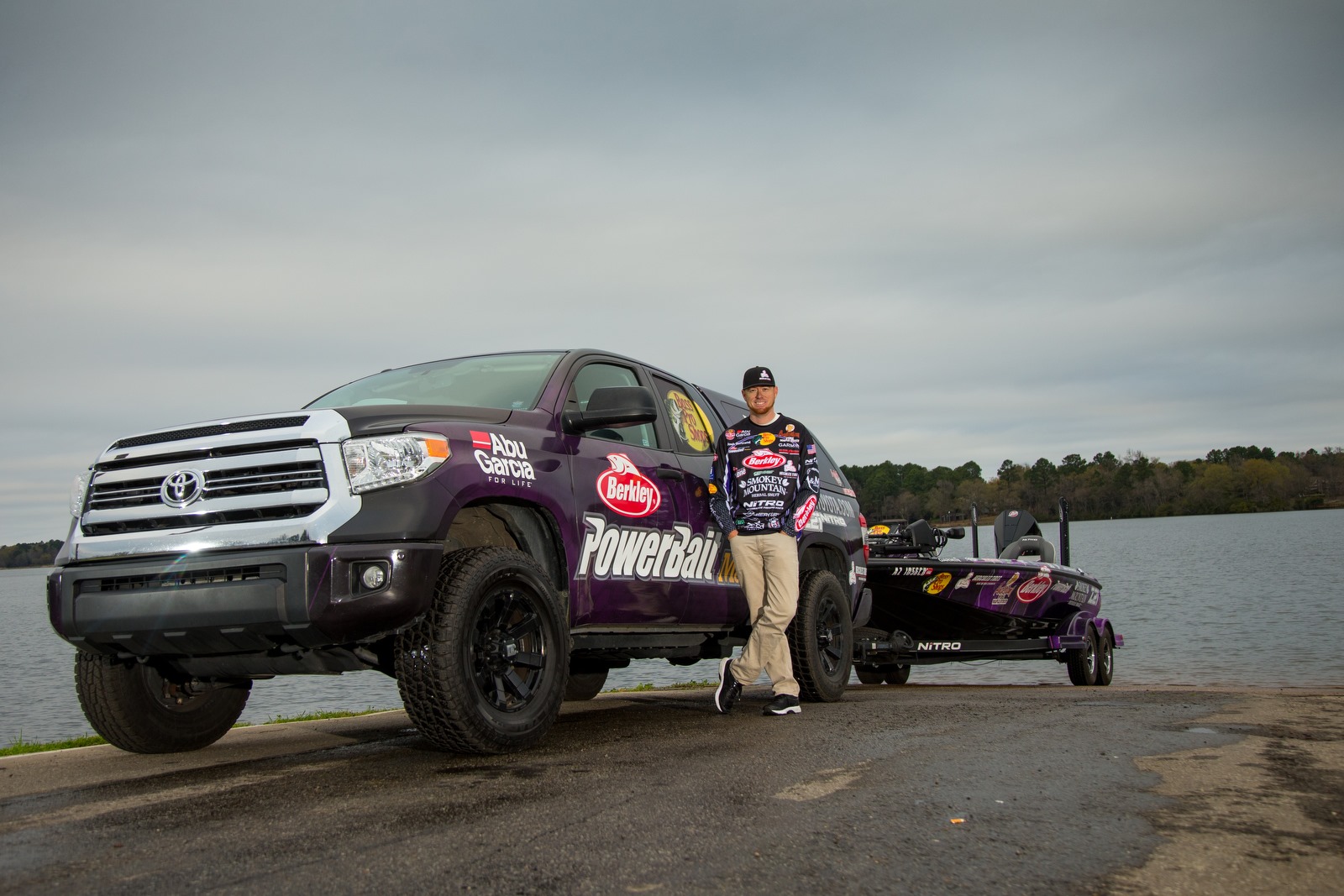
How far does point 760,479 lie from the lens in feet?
23.0

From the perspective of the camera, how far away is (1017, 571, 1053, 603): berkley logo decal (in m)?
11.2

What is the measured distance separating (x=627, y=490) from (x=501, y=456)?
1112mm

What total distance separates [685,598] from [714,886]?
3.73 metres

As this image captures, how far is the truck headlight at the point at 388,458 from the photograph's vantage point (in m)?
4.73

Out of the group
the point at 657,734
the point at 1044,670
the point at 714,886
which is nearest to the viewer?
the point at 714,886

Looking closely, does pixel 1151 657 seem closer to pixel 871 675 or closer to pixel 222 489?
Result: pixel 871 675

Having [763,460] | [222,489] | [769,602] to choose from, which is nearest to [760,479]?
[763,460]

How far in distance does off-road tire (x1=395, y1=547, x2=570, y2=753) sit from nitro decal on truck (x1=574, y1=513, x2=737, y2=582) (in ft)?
1.42

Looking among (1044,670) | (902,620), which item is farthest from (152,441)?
(1044,670)

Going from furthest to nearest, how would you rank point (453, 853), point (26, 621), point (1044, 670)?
point (26, 621), point (1044, 670), point (453, 853)

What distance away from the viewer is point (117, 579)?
4781mm

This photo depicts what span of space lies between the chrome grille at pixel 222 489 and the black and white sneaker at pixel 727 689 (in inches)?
125

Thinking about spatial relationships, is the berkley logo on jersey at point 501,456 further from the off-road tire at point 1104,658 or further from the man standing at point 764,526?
the off-road tire at point 1104,658

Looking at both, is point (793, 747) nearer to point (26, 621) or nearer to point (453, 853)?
point (453, 853)
